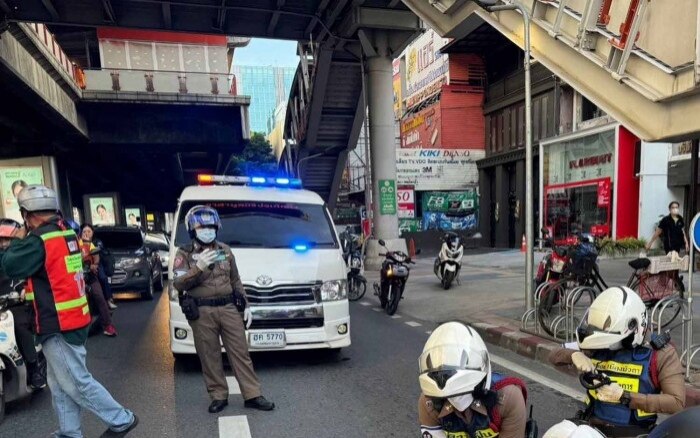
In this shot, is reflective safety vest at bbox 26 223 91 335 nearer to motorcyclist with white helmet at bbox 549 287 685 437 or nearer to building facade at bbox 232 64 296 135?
motorcyclist with white helmet at bbox 549 287 685 437

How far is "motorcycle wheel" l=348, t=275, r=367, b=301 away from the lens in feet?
34.0

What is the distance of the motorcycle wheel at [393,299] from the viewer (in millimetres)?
8461

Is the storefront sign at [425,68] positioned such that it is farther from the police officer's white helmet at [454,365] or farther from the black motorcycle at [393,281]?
the police officer's white helmet at [454,365]

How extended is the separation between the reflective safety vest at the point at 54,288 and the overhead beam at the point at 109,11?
14.7 m

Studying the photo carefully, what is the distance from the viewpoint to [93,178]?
3153 cm

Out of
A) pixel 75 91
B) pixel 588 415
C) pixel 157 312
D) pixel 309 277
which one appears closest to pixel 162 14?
pixel 75 91

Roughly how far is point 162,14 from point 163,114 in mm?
5411

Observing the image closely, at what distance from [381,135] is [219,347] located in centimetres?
1352

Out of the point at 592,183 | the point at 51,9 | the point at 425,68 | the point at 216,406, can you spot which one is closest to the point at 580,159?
the point at 592,183

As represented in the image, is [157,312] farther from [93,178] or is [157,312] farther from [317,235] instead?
[93,178]

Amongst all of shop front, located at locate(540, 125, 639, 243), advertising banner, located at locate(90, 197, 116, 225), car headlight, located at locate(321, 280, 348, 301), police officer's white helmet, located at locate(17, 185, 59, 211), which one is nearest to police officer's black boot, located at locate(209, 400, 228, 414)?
car headlight, located at locate(321, 280, 348, 301)

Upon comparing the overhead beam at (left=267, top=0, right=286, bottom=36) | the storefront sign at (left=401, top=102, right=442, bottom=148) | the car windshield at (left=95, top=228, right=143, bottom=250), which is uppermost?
the overhead beam at (left=267, top=0, right=286, bottom=36)

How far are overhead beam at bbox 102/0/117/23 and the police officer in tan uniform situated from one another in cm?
1434

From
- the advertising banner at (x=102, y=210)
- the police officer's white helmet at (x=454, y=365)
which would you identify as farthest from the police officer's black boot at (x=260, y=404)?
the advertising banner at (x=102, y=210)
